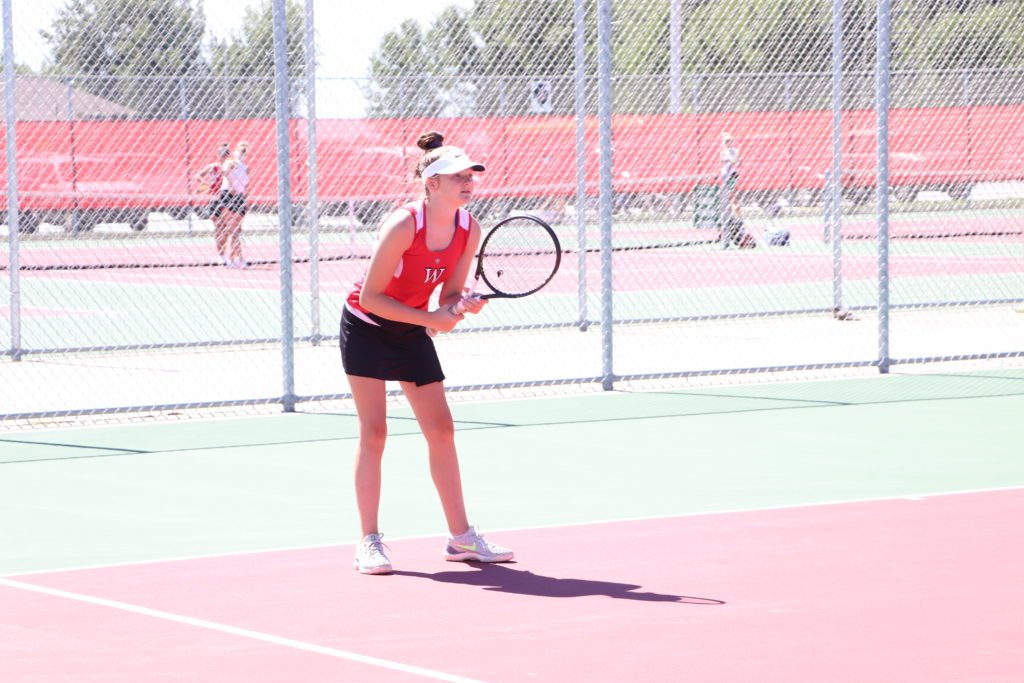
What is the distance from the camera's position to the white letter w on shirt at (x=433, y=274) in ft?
22.0

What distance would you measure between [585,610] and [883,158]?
691cm

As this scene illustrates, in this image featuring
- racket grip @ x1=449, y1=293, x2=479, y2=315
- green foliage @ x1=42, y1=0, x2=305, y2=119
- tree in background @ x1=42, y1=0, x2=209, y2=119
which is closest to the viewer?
racket grip @ x1=449, y1=293, x2=479, y2=315

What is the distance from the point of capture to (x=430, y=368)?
6.82 m

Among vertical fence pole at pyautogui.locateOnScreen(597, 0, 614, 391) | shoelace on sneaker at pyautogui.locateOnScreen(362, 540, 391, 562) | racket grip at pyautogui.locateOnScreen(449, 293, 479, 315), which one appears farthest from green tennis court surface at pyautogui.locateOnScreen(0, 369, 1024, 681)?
racket grip at pyautogui.locateOnScreen(449, 293, 479, 315)

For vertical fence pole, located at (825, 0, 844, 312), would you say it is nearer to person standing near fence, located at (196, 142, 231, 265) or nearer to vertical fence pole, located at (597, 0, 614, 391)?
vertical fence pole, located at (597, 0, 614, 391)

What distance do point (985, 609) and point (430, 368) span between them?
2278 mm

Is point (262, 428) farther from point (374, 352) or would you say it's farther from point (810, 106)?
point (810, 106)

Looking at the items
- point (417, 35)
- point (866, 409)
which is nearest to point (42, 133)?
point (417, 35)

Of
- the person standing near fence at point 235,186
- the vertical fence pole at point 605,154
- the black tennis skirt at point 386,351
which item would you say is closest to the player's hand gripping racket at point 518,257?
the black tennis skirt at point 386,351

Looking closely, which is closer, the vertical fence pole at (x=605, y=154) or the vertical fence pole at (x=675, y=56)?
the vertical fence pole at (x=605, y=154)

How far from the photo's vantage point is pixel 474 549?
6.80 metres

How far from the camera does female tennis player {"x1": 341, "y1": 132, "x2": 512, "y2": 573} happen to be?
6566mm

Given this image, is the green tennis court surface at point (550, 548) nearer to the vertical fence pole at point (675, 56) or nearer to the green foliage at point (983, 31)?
the green foliage at point (983, 31)

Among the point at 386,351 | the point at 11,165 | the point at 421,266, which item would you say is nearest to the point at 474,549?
the point at 386,351
